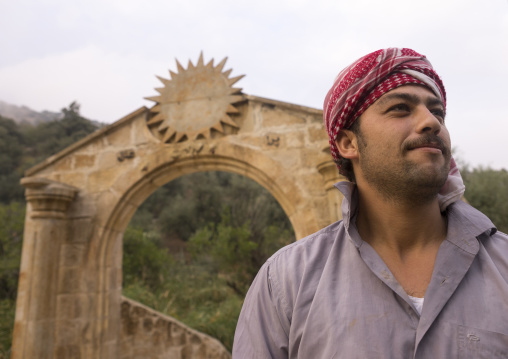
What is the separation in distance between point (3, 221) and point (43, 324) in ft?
25.5

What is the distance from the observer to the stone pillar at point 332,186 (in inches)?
138

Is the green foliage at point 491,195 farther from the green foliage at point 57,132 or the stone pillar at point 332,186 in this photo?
the green foliage at point 57,132

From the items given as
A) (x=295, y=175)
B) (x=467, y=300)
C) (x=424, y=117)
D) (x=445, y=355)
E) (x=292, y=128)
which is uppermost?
(x=292, y=128)

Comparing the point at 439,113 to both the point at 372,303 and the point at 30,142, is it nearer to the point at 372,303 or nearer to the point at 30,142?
the point at 372,303

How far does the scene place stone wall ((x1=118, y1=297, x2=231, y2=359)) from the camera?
20.0 feet

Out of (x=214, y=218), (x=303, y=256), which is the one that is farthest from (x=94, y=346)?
(x=214, y=218)

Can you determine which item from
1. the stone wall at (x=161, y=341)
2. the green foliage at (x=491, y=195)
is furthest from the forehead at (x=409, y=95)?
the green foliage at (x=491, y=195)

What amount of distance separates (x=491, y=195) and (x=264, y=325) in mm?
10980

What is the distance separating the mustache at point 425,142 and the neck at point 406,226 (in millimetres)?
146

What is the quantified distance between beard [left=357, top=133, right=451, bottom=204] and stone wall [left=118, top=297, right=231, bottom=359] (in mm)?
5664

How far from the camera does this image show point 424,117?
1.11 meters

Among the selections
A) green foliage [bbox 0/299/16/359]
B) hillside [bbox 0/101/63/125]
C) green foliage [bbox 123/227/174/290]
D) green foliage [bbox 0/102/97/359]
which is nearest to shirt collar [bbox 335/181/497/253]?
green foliage [bbox 0/299/16/359]

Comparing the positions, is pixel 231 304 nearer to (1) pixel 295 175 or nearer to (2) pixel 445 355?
(1) pixel 295 175

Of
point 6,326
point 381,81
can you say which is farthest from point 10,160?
point 381,81
